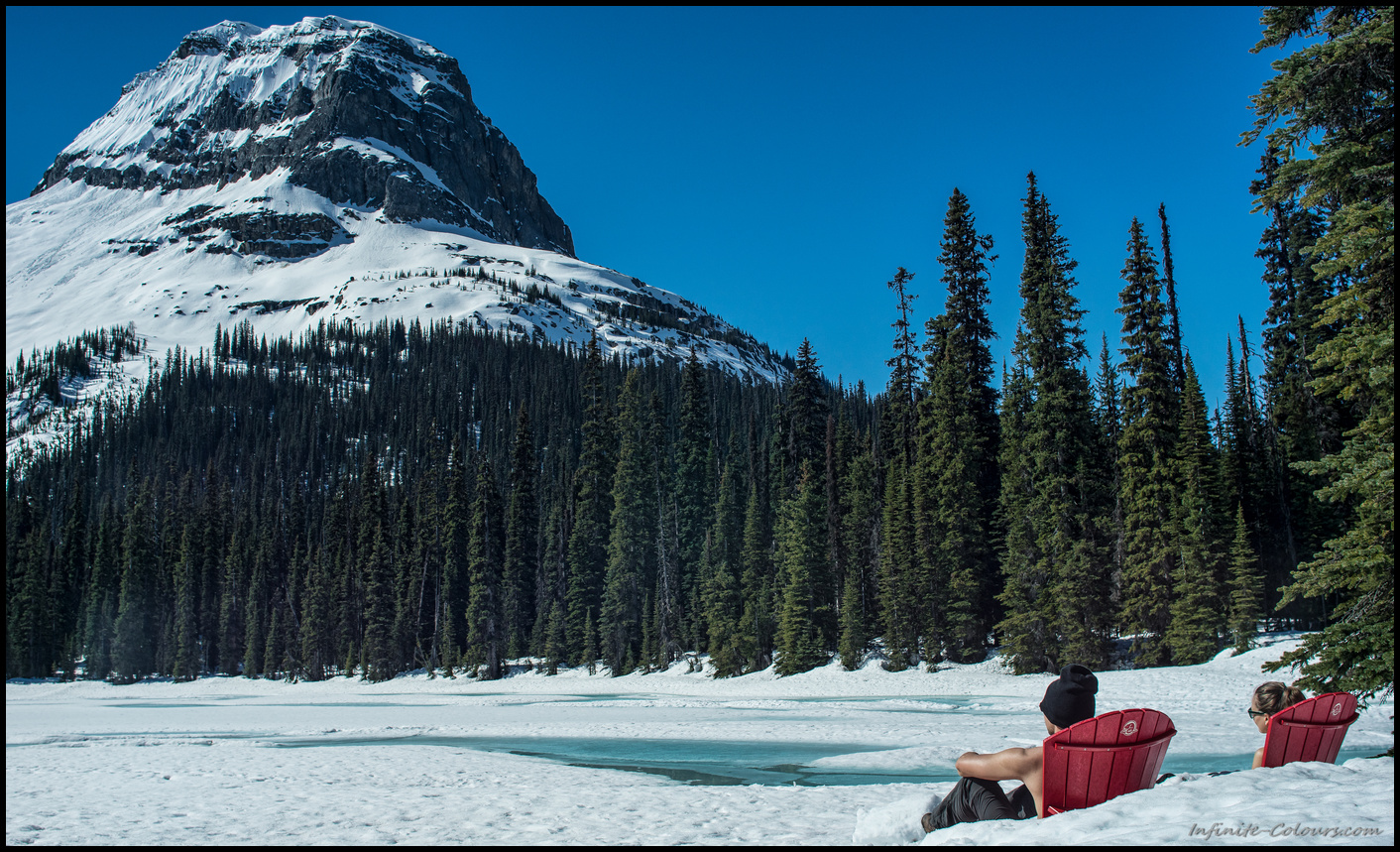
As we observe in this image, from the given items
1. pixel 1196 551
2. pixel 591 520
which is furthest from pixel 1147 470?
pixel 591 520

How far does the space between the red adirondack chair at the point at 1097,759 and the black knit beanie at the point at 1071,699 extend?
0.38 feet

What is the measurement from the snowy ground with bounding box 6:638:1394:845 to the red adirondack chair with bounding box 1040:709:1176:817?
10.3 inches

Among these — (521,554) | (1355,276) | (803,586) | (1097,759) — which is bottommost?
(1097,759)

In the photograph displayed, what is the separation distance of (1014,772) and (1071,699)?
77 cm

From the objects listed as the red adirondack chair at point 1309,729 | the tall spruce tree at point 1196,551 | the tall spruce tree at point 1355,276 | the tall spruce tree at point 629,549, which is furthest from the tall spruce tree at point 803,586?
the red adirondack chair at point 1309,729

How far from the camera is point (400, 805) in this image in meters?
10.5

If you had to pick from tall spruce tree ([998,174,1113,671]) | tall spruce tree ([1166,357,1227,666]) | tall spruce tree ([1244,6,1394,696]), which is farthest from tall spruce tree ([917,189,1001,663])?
tall spruce tree ([1244,6,1394,696])

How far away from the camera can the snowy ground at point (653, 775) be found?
6453 mm

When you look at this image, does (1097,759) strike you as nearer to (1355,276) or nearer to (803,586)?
(1355,276)

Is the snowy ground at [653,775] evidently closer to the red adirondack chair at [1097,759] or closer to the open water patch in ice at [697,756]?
the open water patch in ice at [697,756]

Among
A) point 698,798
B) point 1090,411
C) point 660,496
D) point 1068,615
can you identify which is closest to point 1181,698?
point 1068,615

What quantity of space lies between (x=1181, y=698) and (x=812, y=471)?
29.8 m

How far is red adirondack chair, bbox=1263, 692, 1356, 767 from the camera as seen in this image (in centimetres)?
760

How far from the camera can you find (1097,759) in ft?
21.5
